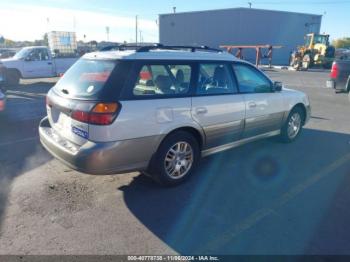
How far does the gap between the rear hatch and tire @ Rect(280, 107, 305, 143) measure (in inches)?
142

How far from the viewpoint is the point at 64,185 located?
399 centimetres

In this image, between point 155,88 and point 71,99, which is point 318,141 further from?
point 71,99

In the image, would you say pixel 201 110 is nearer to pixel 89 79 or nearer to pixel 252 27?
pixel 89 79

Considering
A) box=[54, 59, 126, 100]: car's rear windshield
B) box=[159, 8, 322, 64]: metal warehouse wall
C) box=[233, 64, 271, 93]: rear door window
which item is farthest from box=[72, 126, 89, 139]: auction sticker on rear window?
box=[159, 8, 322, 64]: metal warehouse wall

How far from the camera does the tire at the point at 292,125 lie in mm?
5605

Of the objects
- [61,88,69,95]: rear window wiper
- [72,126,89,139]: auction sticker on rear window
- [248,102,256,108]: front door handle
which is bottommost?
[72,126,89,139]: auction sticker on rear window

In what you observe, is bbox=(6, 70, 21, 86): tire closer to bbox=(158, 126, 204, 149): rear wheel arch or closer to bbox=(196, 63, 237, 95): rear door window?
bbox=(196, 63, 237, 95): rear door window

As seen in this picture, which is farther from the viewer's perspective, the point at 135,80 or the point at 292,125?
the point at 292,125

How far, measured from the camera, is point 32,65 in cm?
1400

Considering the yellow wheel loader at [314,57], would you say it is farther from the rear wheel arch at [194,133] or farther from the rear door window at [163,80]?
the rear door window at [163,80]

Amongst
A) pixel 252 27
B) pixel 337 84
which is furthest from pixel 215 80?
pixel 252 27

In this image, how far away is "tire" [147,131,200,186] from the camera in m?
3.69

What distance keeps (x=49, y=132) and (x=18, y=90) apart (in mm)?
10200

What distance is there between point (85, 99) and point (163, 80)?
1035mm
